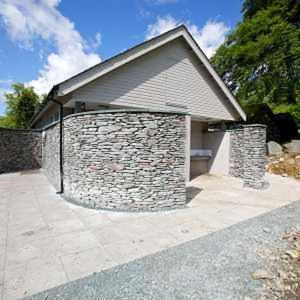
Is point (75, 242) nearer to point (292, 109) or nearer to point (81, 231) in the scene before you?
point (81, 231)

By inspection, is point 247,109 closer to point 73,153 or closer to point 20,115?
point 73,153

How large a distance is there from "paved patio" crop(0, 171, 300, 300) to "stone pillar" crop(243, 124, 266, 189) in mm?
1069

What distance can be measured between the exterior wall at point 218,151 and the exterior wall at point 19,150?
11.4m

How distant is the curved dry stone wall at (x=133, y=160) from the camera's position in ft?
17.3

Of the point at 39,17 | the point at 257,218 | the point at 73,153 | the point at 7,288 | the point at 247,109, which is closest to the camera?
the point at 7,288

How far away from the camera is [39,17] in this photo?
8336 millimetres

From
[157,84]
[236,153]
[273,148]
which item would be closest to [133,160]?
[157,84]

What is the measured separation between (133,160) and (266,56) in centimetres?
1627

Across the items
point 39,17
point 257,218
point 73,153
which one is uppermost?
point 39,17

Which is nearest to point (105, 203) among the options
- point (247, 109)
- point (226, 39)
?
point (247, 109)

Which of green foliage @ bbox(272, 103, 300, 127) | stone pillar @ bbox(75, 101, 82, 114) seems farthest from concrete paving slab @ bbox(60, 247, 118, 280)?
green foliage @ bbox(272, 103, 300, 127)

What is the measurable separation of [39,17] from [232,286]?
1097cm

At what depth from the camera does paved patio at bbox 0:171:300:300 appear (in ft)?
9.25

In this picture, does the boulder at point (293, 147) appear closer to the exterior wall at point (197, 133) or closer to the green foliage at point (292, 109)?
the green foliage at point (292, 109)
